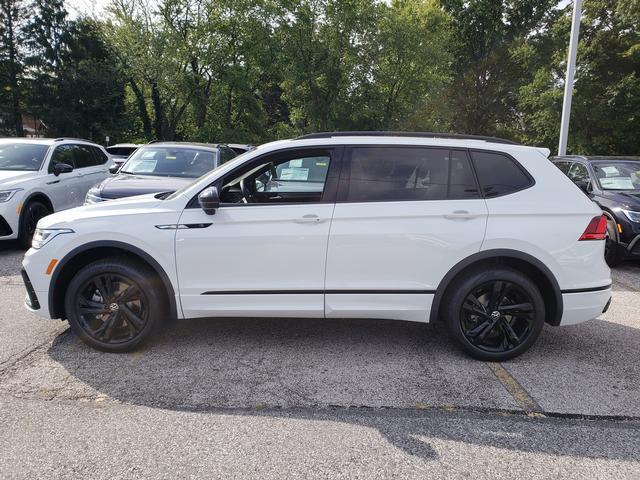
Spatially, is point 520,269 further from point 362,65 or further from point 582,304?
point 362,65

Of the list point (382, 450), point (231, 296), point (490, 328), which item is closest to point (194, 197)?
point (231, 296)

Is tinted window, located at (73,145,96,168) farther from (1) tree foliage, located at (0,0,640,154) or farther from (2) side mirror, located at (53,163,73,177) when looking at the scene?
(1) tree foliage, located at (0,0,640,154)

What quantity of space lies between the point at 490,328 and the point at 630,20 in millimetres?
25868

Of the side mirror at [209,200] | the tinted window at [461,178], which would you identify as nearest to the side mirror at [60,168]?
the side mirror at [209,200]

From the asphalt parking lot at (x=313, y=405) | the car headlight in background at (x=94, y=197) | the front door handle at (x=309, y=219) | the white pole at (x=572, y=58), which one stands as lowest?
the asphalt parking lot at (x=313, y=405)

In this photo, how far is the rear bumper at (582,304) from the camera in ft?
11.8

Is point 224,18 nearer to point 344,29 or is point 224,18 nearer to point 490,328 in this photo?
point 344,29

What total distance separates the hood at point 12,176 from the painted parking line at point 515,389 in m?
7.26

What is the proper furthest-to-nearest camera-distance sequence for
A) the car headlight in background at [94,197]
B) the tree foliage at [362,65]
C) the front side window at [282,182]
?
the tree foliage at [362,65], the car headlight in background at [94,197], the front side window at [282,182]

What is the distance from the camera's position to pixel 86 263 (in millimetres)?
3809

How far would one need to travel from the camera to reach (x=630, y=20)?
22438 millimetres

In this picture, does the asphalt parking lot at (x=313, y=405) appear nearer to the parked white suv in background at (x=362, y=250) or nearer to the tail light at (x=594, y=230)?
the parked white suv in background at (x=362, y=250)

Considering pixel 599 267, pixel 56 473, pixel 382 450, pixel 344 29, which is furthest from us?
pixel 344 29

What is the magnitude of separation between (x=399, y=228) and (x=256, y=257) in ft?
3.67
